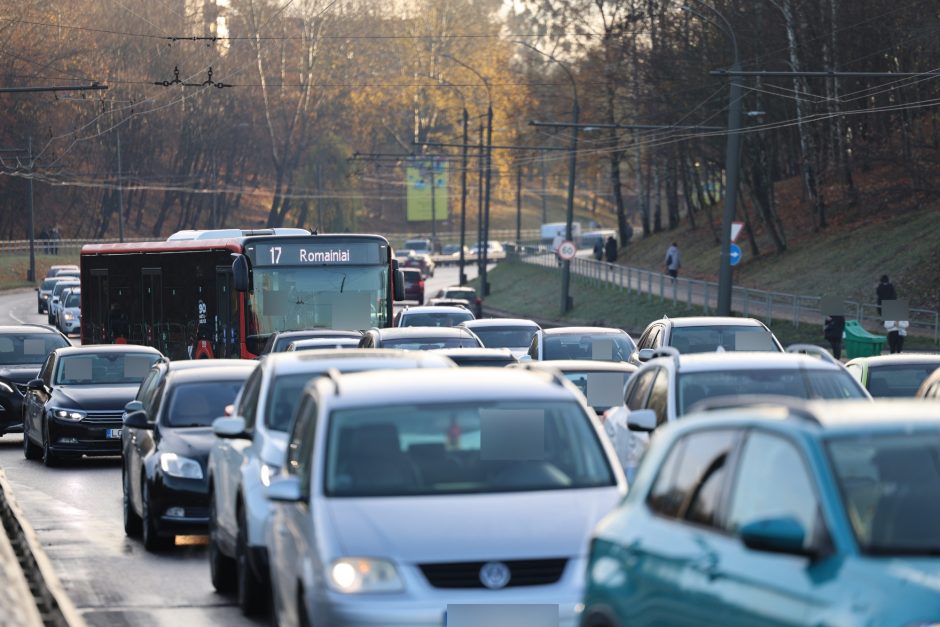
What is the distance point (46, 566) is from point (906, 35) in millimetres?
44053

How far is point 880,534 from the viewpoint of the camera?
5516 millimetres

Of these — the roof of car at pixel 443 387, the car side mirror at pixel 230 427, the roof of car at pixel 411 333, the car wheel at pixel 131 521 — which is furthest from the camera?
the roof of car at pixel 411 333

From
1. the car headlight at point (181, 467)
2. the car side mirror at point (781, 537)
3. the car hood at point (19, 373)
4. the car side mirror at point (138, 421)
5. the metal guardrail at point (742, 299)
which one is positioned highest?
the car side mirror at point (781, 537)

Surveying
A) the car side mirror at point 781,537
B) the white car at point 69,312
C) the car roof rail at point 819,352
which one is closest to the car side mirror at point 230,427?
the car roof rail at point 819,352

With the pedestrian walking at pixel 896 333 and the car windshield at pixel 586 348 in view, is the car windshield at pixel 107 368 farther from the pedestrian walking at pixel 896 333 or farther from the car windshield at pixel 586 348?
the pedestrian walking at pixel 896 333

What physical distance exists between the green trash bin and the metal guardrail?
13.0 feet

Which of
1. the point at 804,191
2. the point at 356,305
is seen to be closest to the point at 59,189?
the point at 804,191

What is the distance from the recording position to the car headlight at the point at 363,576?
7.70 metres

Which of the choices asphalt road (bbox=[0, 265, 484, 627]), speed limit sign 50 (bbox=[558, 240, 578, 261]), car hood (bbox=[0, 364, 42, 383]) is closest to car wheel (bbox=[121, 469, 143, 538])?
asphalt road (bbox=[0, 265, 484, 627])

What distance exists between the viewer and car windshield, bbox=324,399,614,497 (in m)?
8.54

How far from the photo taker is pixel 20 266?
103312 millimetres

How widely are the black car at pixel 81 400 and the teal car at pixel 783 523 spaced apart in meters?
15.5

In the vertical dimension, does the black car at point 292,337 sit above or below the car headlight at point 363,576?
below

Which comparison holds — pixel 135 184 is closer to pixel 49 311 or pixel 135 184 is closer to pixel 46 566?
pixel 49 311
